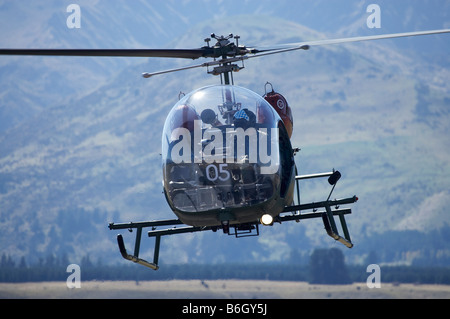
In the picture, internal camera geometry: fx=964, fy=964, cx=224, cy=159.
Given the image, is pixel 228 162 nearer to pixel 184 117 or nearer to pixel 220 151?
pixel 220 151

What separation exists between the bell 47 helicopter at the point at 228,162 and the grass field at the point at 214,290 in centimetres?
5099

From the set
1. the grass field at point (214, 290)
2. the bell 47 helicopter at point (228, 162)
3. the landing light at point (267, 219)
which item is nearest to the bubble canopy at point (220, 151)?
the bell 47 helicopter at point (228, 162)

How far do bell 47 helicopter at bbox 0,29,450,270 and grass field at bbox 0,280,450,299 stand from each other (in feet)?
167

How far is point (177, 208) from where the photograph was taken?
61.0 feet

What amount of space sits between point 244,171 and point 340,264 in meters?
101

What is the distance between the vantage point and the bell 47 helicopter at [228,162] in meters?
18.0

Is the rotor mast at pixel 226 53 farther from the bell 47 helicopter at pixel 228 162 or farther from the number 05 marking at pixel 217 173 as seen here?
the number 05 marking at pixel 217 173

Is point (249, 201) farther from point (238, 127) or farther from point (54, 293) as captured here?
point (54, 293)

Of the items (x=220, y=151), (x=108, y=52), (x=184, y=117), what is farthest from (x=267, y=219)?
(x=108, y=52)

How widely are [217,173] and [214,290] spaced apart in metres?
92.6
